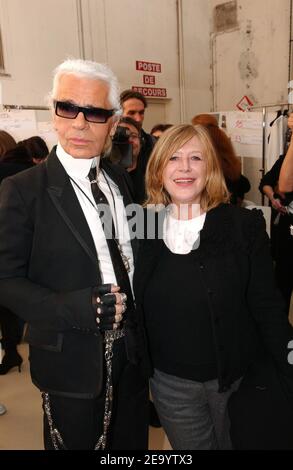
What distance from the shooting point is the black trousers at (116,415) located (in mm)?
1222

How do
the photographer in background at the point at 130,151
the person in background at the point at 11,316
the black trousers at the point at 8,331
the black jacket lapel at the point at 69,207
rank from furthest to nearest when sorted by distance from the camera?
the black trousers at the point at 8,331, the person in background at the point at 11,316, the photographer in background at the point at 130,151, the black jacket lapel at the point at 69,207

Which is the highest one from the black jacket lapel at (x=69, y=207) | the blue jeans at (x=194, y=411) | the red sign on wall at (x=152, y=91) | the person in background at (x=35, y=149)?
the red sign on wall at (x=152, y=91)

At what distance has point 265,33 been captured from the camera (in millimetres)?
6164

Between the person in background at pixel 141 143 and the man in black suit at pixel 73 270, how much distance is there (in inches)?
17.7

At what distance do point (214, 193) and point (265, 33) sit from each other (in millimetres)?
5842

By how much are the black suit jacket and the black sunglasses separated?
0.13 m

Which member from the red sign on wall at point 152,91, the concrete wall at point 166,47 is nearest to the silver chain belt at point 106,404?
the concrete wall at point 166,47

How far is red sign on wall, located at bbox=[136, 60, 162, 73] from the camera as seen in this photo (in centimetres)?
612

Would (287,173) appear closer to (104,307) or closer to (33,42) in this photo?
(104,307)

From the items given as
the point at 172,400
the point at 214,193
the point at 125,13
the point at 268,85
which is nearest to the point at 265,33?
the point at 268,85

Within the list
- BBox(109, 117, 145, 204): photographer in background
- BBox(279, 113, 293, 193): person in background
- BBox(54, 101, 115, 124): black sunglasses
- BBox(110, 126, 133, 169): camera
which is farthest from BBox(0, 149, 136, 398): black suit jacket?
BBox(279, 113, 293, 193): person in background

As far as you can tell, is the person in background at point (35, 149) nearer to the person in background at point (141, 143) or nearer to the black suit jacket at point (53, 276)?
the person in background at point (141, 143)

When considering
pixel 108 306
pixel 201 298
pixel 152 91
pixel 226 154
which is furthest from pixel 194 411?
pixel 152 91

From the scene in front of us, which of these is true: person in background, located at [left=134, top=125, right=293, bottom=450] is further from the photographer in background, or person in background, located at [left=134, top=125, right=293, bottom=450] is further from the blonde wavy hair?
the photographer in background
